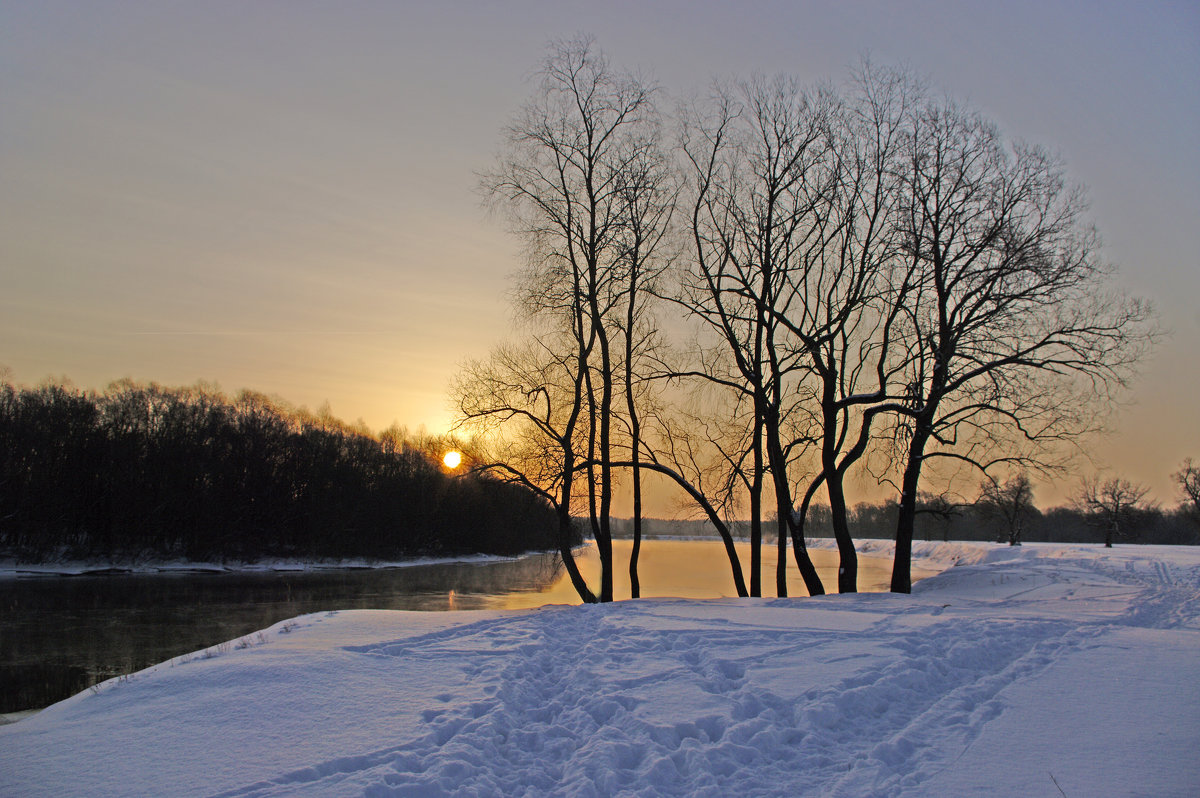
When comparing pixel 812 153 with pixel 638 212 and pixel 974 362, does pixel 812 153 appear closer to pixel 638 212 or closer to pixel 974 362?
pixel 638 212

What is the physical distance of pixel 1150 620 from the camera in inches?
474

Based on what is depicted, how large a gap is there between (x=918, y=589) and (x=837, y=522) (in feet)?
14.3

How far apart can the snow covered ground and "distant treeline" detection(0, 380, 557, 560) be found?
2725 centimetres

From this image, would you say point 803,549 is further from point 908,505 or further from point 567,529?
point 567,529

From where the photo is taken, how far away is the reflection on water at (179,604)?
47.7ft

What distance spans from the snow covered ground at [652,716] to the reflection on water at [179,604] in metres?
8.06

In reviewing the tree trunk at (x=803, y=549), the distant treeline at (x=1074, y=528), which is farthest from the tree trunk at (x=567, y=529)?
the distant treeline at (x=1074, y=528)

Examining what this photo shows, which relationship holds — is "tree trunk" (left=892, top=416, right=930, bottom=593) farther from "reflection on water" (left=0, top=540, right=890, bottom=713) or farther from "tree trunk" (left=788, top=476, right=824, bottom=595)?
"reflection on water" (left=0, top=540, right=890, bottom=713)

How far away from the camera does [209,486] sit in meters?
54.2

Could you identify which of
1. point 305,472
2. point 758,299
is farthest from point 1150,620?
point 305,472

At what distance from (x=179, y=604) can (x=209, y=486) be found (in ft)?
101

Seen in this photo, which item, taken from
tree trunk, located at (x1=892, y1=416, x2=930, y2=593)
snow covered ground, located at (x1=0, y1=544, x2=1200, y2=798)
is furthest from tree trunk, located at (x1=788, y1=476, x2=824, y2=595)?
snow covered ground, located at (x1=0, y1=544, x2=1200, y2=798)

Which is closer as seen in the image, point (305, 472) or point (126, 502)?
point (126, 502)

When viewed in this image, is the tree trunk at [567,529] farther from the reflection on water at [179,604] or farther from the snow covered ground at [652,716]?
the snow covered ground at [652,716]
